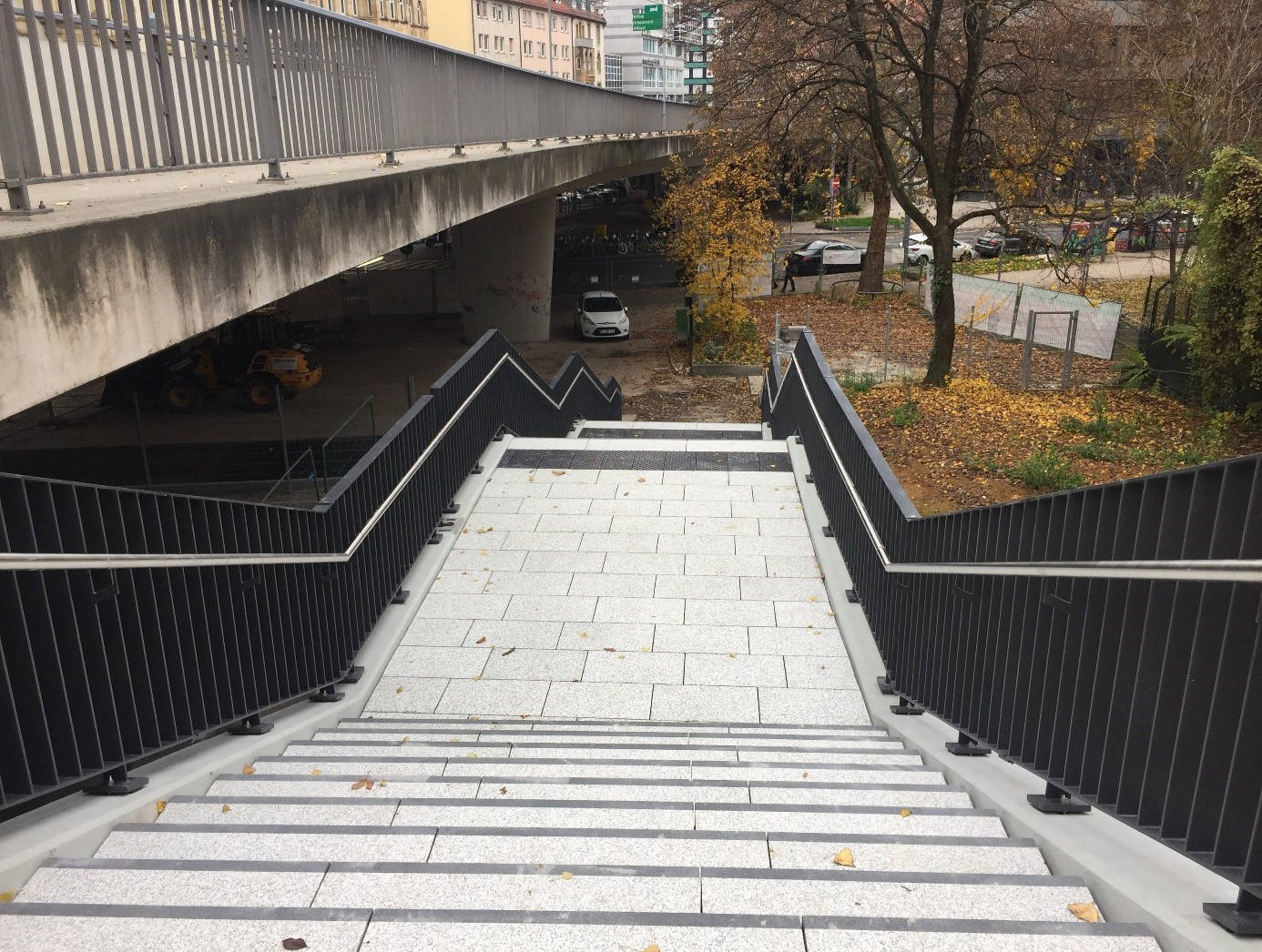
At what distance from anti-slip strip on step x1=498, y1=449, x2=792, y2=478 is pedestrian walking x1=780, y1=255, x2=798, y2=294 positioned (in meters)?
25.9

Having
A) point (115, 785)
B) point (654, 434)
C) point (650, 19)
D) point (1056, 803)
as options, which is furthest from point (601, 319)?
point (1056, 803)

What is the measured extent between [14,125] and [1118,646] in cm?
478

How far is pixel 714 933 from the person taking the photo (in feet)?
8.57

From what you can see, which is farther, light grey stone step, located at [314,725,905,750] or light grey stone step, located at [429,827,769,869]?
light grey stone step, located at [314,725,905,750]

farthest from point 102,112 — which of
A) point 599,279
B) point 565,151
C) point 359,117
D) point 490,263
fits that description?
point 599,279

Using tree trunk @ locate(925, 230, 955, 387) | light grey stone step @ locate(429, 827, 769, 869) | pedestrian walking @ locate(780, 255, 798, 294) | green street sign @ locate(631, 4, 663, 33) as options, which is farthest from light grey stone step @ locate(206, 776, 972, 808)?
green street sign @ locate(631, 4, 663, 33)

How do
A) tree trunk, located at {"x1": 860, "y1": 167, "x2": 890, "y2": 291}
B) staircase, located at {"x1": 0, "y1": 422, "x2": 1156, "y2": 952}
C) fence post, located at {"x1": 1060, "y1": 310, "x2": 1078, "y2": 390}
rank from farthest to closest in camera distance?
tree trunk, located at {"x1": 860, "y1": 167, "x2": 890, "y2": 291} < fence post, located at {"x1": 1060, "y1": 310, "x2": 1078, "y2": 390} < staircase, located at {"x1": 0, "y1": 422, "x2": 1156, "y2": 952}

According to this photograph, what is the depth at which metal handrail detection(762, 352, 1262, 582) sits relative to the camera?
245 cm

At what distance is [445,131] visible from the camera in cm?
1212

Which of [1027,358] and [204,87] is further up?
[204,87]

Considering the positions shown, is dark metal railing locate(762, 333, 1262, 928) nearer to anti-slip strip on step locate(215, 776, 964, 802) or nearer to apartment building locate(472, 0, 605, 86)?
anti-slip strip on step locate(215, 776, 964, 802)

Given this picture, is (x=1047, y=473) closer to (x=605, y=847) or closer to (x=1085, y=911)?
(x=1085, y=911)

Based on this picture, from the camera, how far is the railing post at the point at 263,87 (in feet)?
22.3

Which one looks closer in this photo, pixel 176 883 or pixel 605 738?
pixel 176 883
